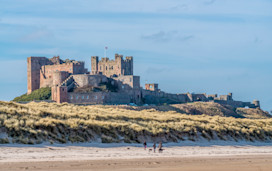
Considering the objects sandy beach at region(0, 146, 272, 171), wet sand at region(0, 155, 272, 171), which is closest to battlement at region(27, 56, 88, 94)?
sandy beach at region(0, 146, 272, 171)

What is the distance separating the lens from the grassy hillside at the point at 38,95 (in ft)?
290

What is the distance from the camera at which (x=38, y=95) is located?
297 ft

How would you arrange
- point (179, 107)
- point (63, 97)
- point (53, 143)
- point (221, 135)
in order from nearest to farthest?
point (53, 143)
point (221, 135)
point (63, 97)
point (179, 107)

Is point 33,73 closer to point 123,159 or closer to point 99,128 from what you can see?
point 99,128

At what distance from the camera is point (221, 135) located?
32.5 meters

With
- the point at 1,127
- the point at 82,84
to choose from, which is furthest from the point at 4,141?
the point at 82,84

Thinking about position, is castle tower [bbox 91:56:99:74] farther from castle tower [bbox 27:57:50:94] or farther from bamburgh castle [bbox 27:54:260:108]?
castle tower [bbox 27:57:50:94]

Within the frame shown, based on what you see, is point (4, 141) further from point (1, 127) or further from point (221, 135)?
point (221, 135)

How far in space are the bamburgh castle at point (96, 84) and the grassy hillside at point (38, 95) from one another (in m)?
1.82

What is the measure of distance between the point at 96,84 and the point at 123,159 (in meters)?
65.2

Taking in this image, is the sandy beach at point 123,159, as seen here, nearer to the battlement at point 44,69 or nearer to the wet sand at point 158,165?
the wet sand at point 158,165

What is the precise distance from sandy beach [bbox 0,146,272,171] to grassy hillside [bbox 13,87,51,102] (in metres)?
64.2

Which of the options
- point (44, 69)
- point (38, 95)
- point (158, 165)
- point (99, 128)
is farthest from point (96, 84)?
point (158, 165)

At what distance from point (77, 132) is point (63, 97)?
5252 cm
